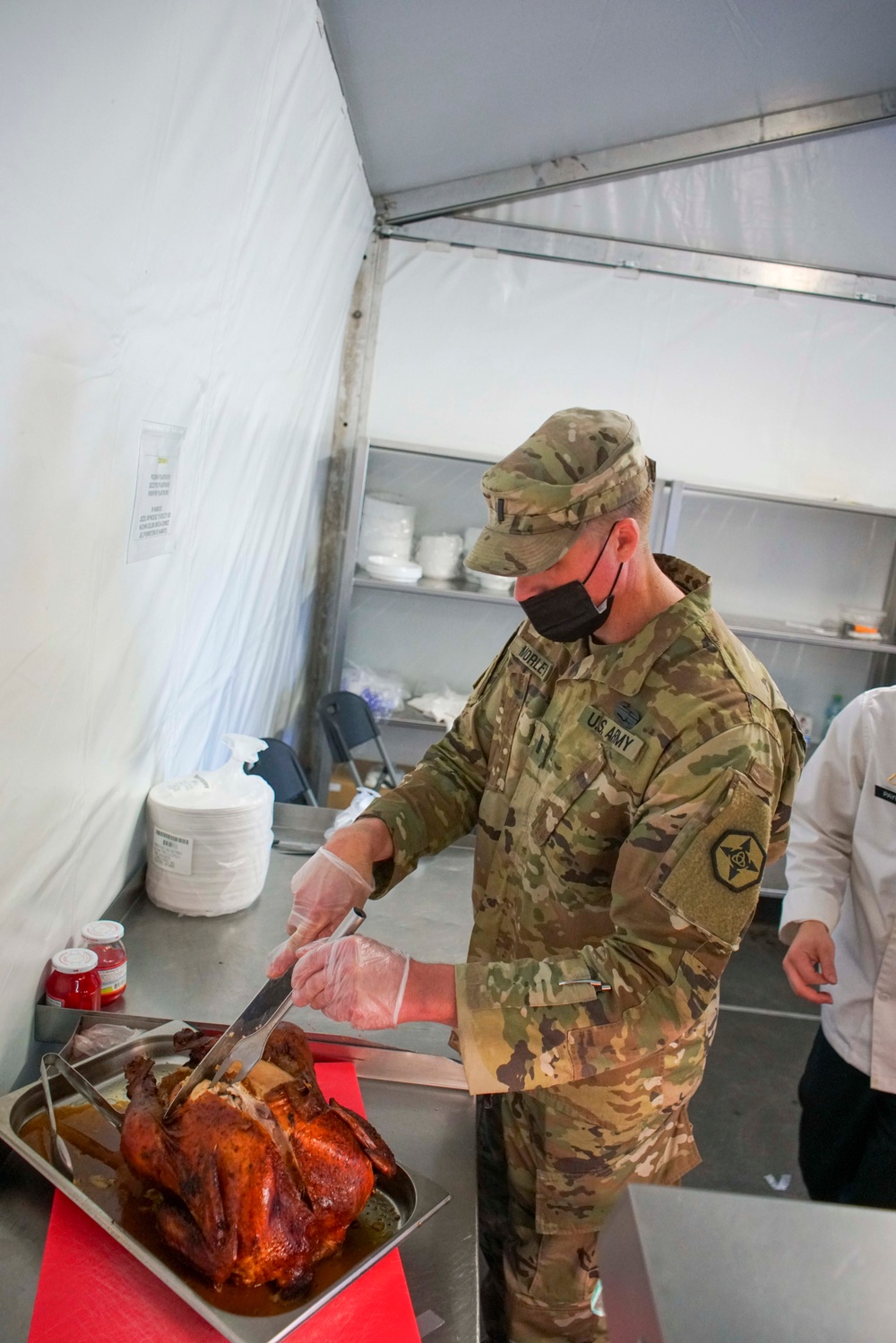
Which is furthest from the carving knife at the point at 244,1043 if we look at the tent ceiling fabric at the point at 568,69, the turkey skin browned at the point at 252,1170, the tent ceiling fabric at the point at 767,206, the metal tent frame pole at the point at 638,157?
the tent ceiling fabric at the point at 767,206

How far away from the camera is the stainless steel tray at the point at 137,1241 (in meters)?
0.92

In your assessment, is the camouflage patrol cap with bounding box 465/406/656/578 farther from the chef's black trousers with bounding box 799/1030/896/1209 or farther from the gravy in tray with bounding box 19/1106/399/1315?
the chef's black trousers with bounding box 799/1030/896/1209

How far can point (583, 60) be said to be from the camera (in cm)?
273

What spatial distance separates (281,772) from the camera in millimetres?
2822

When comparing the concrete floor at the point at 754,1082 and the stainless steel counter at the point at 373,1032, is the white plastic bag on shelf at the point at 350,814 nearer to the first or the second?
the stainless steel counter at the point at 373,1032

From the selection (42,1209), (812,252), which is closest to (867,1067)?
(42,1209)

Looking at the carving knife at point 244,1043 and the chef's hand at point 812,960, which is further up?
the carving knife at point 244,1043

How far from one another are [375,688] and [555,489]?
122 inches

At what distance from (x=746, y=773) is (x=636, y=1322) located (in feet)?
2.89

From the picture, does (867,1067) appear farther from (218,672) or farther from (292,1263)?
(218,672)

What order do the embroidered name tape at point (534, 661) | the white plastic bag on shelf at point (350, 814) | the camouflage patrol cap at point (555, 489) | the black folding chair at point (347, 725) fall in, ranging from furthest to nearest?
the black folding chair at point (347, 725), the white plastic bag on shelf at point (350, 814), the embroidered name tape at point (534, 661), the camouflage patrol cap at point (555, 489)

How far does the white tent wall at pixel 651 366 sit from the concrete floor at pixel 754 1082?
88.2 inches

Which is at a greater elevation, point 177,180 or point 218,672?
point 177,180

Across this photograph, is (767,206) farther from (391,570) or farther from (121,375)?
(121,375)
